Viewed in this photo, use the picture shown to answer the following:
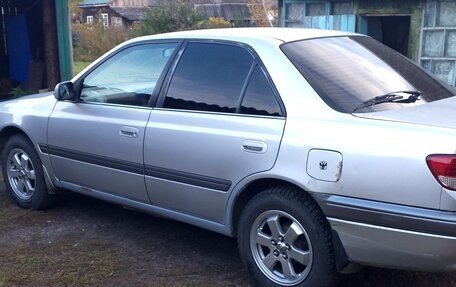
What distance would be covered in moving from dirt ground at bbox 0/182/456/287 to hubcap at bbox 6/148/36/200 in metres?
0.17

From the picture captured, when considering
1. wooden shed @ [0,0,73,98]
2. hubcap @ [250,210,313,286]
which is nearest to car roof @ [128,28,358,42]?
hubcap @ [250,210,313,286]

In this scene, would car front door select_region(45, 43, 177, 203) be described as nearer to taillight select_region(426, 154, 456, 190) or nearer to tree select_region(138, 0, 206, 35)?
taillight select_region(426, 154, 456, 190)

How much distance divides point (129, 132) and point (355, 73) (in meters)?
1.68

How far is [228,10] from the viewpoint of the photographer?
4288 centimetres

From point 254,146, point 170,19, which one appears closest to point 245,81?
point 254,146

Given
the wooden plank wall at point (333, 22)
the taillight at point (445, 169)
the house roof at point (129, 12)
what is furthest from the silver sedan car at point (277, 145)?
the house roof at point (129, 12)

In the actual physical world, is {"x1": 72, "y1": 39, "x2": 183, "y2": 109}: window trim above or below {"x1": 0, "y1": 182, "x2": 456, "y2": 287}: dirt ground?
above

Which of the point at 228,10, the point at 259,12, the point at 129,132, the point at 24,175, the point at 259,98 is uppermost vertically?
the point at 228,10

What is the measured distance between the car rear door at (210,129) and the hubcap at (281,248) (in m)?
0.31

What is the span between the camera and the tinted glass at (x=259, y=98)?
365 cm

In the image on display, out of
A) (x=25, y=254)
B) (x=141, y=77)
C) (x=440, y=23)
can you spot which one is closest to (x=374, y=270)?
(x=141, y=77)

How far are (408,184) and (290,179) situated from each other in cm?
68

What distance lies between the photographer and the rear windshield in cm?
355

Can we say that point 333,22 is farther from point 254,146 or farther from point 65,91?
point 254,146
